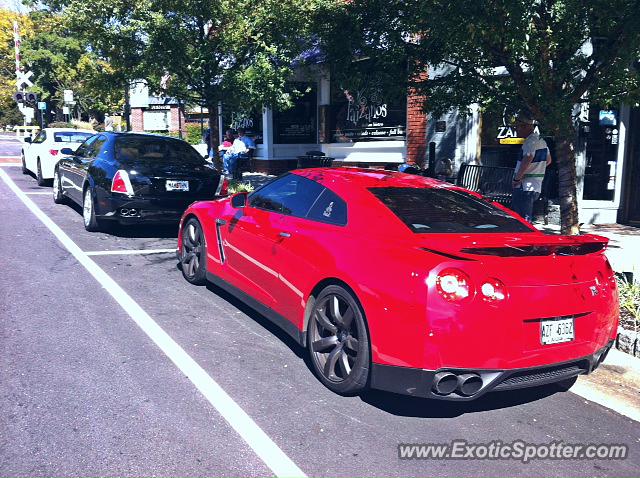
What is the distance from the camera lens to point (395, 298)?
3689mm

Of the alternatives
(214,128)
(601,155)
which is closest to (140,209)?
(214,128)

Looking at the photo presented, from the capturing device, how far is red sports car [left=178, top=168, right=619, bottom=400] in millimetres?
3537

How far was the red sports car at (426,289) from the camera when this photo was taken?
3.54m

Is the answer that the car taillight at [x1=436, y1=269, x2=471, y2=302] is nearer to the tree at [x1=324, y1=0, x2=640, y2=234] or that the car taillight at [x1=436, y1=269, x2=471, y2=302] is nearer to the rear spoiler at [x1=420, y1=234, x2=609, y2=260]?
the rear spoiler at [x1=420, y1=234, x2=609, y2=260]

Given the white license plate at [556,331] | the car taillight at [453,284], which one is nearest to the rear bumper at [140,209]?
the car taillight at [453,284]

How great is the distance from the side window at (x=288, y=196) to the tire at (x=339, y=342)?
0.95 meters

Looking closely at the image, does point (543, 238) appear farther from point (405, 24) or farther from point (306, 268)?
point (405, 24)

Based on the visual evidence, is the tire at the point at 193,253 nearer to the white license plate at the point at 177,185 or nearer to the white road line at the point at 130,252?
the white road line at the point at 130,252

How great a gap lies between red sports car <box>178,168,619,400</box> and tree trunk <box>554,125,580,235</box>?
2.60 meters

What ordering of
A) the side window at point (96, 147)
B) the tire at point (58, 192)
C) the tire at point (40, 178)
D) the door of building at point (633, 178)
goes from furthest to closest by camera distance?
the tire at point (40, 178)
the tire at point (58, 192)
the door of building at point (633, 178)
the side window at point (96, 147)

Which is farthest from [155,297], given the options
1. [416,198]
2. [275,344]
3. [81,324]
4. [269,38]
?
[269,38]

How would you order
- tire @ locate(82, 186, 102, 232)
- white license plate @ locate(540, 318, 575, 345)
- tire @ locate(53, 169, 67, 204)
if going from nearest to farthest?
white license plate @ locate(540, 318, 575, 345) < tire @ locate(82, 186, 102, 232) < tire @ locate(53, 169, 67, 204)

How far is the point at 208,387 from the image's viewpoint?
13.9 ft

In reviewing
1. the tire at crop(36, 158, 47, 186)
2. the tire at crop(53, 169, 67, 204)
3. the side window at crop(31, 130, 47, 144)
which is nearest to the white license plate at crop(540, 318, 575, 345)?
the tire at crop(53, 169, 67, 204)
